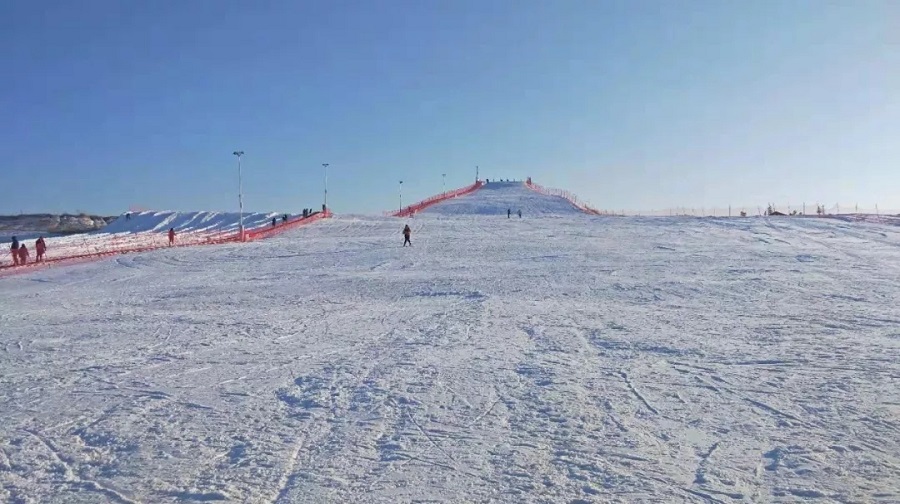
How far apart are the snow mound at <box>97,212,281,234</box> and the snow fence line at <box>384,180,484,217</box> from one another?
1121 centimetres

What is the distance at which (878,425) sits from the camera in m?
6.68

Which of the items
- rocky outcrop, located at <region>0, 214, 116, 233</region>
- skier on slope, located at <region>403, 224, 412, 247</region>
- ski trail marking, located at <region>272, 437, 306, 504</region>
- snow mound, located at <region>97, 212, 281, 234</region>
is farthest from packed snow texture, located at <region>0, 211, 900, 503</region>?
rocky outcrop, located at <region>0, 214, 116, 233</region>

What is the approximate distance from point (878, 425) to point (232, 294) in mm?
14518

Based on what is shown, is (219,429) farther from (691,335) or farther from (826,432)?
(691,335)

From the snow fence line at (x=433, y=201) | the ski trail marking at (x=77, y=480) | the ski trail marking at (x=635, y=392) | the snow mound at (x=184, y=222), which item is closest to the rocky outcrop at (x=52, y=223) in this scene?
the snow mound at (x=184, y=222)

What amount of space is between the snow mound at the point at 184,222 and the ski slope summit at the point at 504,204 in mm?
15761

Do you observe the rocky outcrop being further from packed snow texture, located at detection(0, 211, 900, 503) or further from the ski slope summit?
packed snow texture, located at detection(0, 211, 900, 503)

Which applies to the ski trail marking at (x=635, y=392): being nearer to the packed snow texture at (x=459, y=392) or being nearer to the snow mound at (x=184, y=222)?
the packed snow texture at (x=459, y=392)

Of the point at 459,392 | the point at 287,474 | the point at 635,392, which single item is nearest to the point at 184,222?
the point at 459,392

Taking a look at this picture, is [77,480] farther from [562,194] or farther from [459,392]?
[562,194]

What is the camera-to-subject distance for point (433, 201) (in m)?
71.9

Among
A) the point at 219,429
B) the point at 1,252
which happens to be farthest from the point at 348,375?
the point at 1,252

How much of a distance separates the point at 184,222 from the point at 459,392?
52791mm

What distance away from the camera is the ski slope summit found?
202 feet
